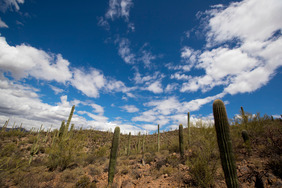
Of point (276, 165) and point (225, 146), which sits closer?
point (225, 146)

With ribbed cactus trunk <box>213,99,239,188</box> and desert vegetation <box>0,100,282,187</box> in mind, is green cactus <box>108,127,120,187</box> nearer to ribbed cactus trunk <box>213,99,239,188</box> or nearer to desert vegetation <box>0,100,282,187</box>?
desert vegetation <box>0,100,282,187</box>

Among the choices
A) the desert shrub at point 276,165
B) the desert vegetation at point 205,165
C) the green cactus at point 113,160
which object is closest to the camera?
the desert vegetation at point 205,165

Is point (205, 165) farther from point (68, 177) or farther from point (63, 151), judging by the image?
point (63, 151)

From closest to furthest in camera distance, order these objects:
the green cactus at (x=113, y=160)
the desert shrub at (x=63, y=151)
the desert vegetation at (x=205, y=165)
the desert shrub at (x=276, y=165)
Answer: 1. the desert vegetation at (x=205, y=165)
2. the desert shrub at (x=276, y=165)
3. the green cactus at (x=113, y=160)
4. the desert shrub at (x=63, y=151)

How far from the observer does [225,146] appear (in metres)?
4.60

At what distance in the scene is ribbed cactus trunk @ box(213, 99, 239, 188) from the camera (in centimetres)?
428

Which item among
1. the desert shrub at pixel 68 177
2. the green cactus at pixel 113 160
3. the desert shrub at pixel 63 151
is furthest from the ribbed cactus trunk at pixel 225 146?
the desert shrub at pixel 63 151

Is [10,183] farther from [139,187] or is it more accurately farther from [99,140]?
[99,140]

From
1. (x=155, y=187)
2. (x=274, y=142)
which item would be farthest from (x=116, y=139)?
(x=274, y=142)

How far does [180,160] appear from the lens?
31.1ft

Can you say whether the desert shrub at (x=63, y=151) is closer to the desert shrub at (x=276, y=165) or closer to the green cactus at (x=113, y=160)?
the green cactus at (x=113, y=160)

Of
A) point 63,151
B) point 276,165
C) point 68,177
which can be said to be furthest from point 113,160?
point 276,165

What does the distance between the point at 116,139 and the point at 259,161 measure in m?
7.67

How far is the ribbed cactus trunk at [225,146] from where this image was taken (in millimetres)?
4281
